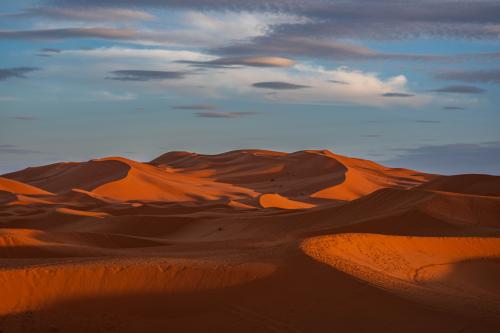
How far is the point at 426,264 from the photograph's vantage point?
55.6ft

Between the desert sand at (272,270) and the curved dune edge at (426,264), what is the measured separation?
0.05 metres

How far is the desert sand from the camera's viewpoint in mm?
11641

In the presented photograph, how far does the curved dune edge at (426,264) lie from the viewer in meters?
13.1

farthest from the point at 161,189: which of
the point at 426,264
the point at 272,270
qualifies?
the point at 272,270

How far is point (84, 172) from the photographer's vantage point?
62.1 meters

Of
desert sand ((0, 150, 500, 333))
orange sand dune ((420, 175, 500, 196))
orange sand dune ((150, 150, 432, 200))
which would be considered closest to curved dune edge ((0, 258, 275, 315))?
desert sand ((0, 150, 500, 333))

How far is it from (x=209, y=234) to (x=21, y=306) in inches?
620

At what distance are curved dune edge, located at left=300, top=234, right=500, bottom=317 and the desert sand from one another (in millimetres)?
51

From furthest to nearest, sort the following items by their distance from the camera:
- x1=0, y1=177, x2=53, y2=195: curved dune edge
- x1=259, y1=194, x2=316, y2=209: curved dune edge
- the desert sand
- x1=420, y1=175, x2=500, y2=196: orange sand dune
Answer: x1=0, y1=177, x2=53, y2=195: curved dune edge < x1=259, y1=194, x2=316, y2=209: curved dune edge < x1=420, y1=175, x2=500, y2=196: orange sand dune < the desert sand

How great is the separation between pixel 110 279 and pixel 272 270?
2.89 m

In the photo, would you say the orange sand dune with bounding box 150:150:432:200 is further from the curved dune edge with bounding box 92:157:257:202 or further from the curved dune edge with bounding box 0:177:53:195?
the curved dune edge with bounding box 0:177:53:195

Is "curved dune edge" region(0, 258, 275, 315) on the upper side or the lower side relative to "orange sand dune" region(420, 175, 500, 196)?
lower

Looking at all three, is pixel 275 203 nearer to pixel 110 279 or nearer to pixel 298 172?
pixel 298 172

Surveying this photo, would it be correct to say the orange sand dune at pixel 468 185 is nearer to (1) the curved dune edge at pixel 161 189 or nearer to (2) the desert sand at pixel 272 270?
(2) the desert sand at pixel 272 270
